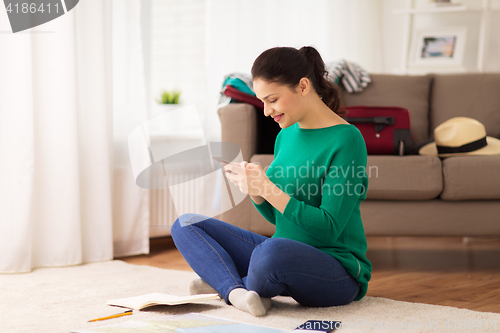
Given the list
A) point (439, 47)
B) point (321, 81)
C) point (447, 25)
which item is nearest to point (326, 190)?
point (321, 81)

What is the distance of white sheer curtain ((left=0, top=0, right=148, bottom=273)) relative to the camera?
1.79 m

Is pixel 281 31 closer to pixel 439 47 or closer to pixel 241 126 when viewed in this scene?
pixel 439 47

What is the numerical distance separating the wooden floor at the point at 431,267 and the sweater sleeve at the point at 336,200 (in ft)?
1.46

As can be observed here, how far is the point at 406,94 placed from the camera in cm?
235

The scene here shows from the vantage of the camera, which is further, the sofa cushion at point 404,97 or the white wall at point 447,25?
the white wall at point 447,25

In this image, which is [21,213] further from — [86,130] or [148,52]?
[148,52]

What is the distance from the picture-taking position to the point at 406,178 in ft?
5.71

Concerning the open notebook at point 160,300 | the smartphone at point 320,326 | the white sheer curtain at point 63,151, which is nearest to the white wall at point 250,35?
the white sheer curtain at point 63,151

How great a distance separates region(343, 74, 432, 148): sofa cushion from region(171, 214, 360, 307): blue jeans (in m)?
1.19

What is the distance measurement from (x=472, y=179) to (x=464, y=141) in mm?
226

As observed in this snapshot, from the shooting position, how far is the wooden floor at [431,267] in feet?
4.75

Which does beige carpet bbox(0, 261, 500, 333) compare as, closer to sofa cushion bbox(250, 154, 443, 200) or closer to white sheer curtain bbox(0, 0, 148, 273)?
white sheer curtain bbox(0, 0, 148, 273)

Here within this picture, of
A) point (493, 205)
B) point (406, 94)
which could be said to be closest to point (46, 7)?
point (406, 94)

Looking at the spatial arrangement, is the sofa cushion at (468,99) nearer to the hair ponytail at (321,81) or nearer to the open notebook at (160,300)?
the hair ponytail at (321,81)
